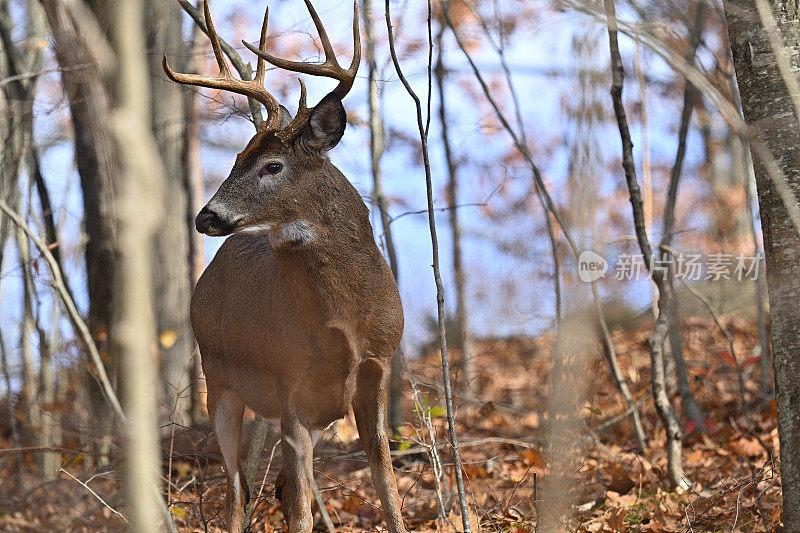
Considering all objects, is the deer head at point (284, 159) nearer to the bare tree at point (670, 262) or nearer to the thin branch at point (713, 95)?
the thin branch at point (713, 95)


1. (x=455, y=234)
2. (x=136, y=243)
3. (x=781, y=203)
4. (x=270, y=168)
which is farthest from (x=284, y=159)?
(x=455, y=234)

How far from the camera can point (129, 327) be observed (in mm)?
Answer: 1178

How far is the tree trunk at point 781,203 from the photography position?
116 inches

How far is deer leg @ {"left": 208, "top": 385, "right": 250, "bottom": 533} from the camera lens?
394cm

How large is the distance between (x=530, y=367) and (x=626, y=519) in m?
6.42

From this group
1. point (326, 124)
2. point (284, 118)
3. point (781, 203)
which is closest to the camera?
point (781, 203)

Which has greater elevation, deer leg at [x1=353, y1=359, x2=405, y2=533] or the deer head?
the deer head

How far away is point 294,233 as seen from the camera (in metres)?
3.52

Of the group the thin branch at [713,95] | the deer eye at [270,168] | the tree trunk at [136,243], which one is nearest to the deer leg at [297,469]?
the deer eye at [270,168]

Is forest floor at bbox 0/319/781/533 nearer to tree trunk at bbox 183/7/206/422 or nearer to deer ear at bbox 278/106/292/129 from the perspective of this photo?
deer ear at bbox 278/106/292/129

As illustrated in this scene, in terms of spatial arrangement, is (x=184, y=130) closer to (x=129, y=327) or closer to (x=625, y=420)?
(x=625, y=420)

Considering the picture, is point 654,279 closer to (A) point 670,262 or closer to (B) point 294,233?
(A) point 670,262

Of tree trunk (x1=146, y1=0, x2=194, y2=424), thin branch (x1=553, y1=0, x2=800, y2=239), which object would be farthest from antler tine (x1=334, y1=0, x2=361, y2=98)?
tree trunk (x1=146, y1=0, x2=194, y2=424)

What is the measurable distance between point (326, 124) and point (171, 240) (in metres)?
4.80
